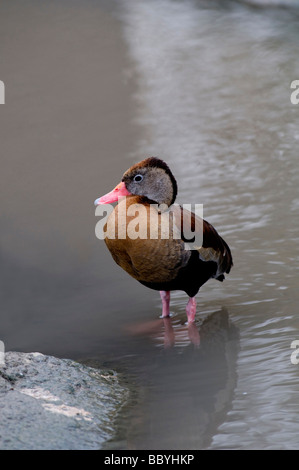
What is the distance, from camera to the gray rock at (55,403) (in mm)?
3762

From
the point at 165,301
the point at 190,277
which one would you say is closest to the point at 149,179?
the point at 190,277

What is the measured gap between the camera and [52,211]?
26.0 ft

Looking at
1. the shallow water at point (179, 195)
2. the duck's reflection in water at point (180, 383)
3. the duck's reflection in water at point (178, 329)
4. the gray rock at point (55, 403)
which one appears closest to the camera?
the gray rock at point (55, 403)

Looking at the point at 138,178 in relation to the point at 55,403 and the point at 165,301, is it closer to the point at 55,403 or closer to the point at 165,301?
the point at 165,301

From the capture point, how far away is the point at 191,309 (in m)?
5.42

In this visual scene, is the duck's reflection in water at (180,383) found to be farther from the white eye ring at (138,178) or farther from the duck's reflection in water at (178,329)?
the white eye ring at (138,178)

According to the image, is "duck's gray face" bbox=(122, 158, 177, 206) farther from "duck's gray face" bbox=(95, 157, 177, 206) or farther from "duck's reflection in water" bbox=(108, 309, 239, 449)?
"duck's reflection in water" bbox=(108, 309, 239, 449)

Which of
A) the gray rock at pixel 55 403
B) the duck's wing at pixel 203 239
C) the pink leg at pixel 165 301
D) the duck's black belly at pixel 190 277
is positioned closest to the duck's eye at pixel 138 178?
the duck's wing at pixel 203 239

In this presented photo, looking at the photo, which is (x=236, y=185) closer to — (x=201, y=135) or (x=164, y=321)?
(x=201, y=135)

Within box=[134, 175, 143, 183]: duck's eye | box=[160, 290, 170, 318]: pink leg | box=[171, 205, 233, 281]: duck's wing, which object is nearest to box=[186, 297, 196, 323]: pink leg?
box=[160, 290, 170, 318]: pink leg

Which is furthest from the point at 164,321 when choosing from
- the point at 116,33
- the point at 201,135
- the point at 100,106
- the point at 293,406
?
the point at 116,33

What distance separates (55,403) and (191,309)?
1.60 m

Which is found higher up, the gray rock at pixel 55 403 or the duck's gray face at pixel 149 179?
the duck's gray face at pixel 149 179

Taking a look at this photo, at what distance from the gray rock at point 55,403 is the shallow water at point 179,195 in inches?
4.9
